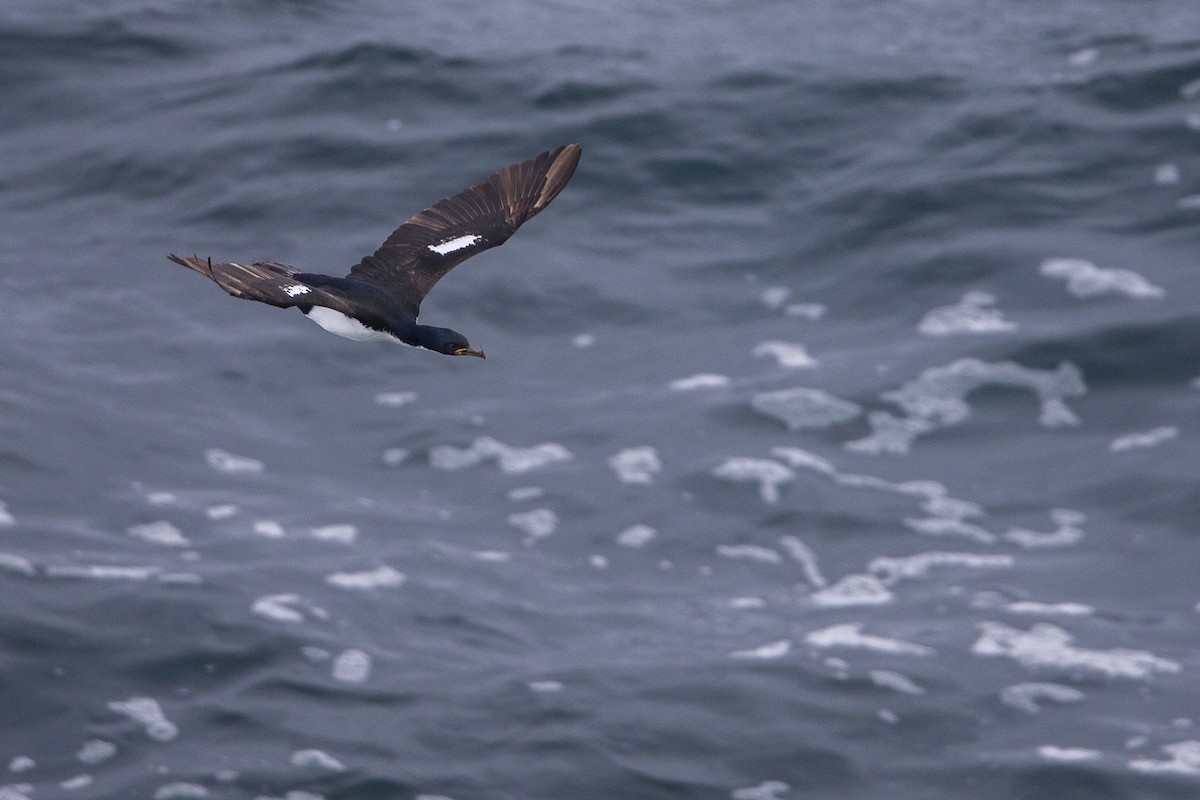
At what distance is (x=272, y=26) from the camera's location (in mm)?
18219

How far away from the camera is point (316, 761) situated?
9.87 meters

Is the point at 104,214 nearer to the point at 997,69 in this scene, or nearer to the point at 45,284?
the point at 45,284

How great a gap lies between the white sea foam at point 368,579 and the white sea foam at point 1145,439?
5440mm

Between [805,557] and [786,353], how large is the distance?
2.31m

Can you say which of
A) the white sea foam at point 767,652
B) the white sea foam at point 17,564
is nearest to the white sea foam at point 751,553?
the white sea foam at point 767,652

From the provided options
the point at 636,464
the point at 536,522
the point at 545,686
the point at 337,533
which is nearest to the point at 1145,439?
the point at 636,464

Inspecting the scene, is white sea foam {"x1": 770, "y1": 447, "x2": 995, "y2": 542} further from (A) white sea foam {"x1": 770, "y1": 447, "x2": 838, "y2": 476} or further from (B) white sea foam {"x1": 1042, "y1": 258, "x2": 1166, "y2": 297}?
(B) white sea foam {"x1": 1042, "y1": 258, "x2": 1166, "y2": 297}

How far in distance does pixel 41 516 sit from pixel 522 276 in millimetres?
4669

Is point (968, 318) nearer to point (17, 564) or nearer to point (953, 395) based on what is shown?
point (953, 395)

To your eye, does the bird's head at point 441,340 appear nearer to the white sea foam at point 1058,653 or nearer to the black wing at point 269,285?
the black wing at point 269,285

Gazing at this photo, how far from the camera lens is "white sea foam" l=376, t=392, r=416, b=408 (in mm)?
13508

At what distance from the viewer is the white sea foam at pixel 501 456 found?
12.9 m

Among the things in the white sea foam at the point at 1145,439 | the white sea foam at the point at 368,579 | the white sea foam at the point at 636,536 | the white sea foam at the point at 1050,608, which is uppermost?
the white sea foam at the point at 1145,439

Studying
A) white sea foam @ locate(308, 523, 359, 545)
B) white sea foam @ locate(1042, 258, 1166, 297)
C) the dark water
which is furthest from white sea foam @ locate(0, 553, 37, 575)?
white sea foam @ locate(1042, 258, 1166, 297)
